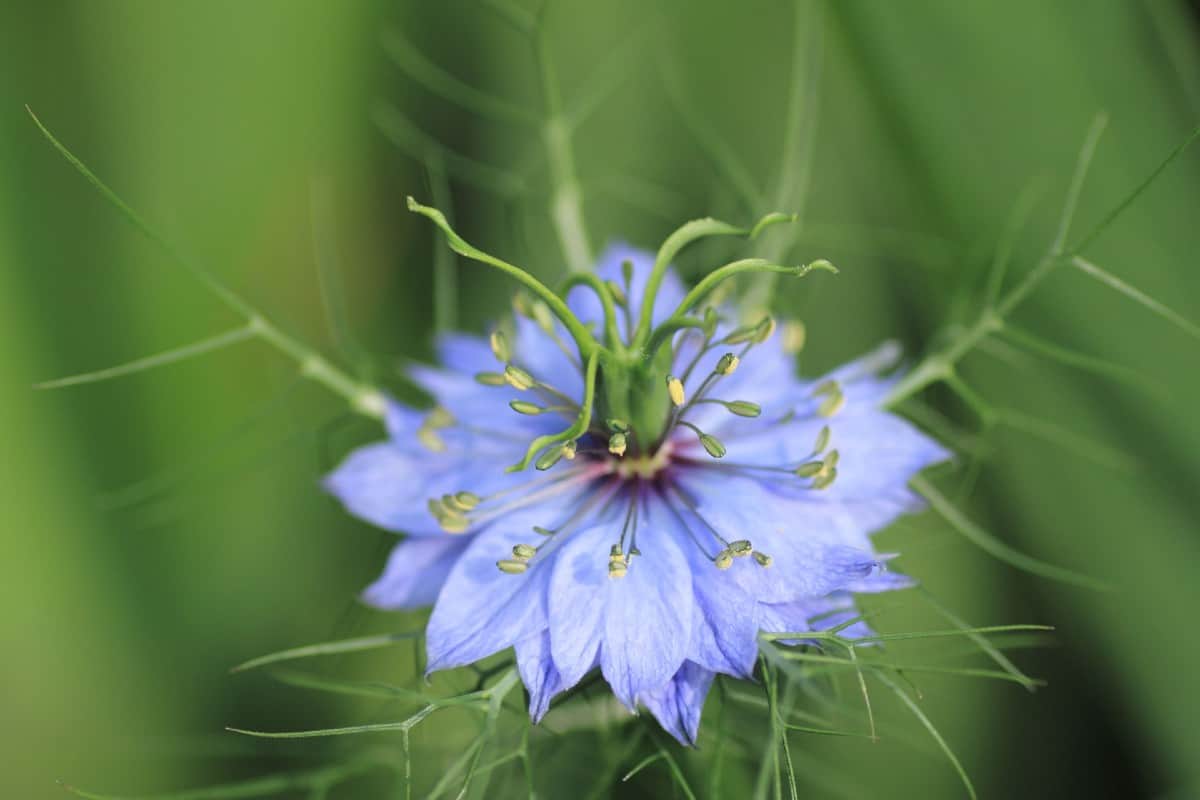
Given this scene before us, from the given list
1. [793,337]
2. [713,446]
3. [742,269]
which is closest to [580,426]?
[713,446]

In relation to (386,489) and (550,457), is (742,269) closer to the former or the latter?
(550,457)

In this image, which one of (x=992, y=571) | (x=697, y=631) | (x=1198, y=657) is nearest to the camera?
(x=697, y=631)

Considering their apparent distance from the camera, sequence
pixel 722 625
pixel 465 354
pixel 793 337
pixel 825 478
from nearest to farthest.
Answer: pixel 722 625 < pixel 825 478 < pixel 793 337 < pixel 465 354

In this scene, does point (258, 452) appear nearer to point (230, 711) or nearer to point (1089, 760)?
point (230, 711)

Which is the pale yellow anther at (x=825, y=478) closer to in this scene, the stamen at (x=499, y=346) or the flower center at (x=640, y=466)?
the flower center at (x=640, y=466)

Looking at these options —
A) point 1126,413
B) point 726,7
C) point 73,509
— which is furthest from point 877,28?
point 73,509

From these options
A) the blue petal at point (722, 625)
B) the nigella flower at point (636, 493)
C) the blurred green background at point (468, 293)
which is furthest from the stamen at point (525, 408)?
the blurred green background at point (468, 293)
